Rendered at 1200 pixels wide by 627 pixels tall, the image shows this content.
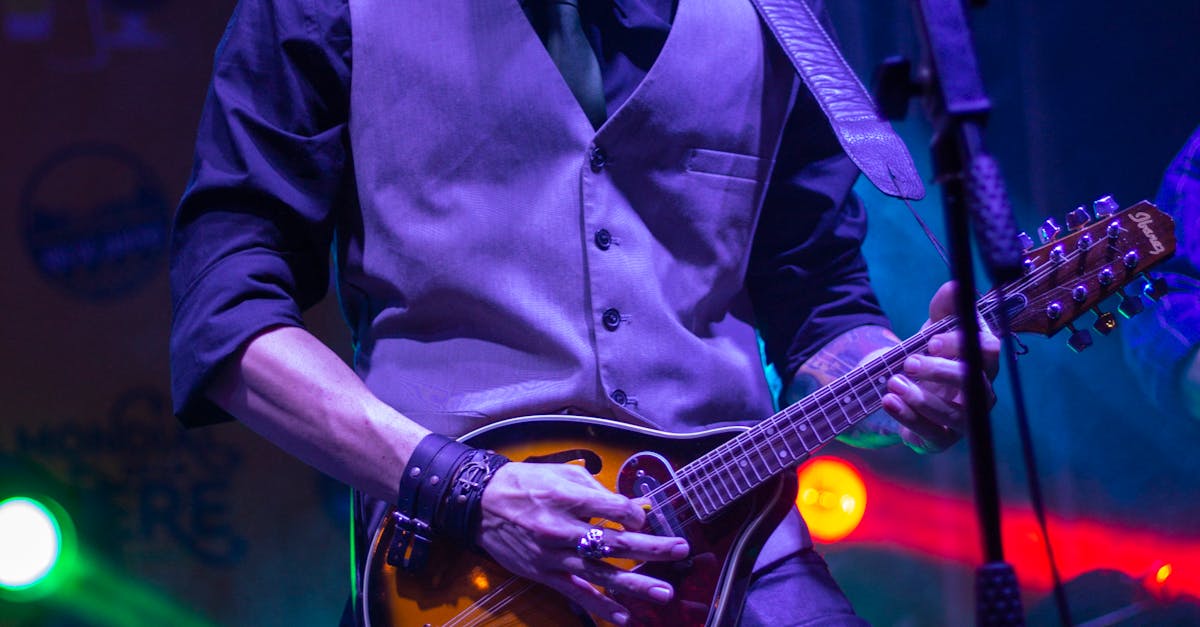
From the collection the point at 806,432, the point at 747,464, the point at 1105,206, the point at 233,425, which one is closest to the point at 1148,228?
the point at 1105,206

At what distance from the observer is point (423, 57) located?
1520 millimetres

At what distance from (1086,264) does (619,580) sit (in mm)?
839

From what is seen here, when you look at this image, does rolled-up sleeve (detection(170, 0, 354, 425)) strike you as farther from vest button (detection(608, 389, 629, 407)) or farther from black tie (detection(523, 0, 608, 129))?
vest button (detection(608, 389, 629, 407))

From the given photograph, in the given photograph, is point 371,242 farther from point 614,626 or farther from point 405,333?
point 614,626

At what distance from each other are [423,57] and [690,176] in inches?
18.1

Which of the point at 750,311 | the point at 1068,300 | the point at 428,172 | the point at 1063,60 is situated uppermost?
the point at 1063,60

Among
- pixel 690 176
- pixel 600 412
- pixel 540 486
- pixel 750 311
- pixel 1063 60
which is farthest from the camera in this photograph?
pixel 1063 60

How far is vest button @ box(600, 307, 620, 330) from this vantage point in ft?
4.91

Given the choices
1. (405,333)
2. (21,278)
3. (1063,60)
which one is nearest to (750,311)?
(405,333)

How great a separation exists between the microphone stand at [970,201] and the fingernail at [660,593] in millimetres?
513

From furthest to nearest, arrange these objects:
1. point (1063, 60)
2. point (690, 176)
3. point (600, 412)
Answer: point (1063, 60), point (690, 176), point (600, 412)

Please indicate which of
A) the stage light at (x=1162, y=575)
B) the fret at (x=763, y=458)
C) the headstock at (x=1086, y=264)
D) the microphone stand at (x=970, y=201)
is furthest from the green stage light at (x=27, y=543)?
the stage light at (x=1162, y=575)

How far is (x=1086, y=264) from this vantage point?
58.6 inches

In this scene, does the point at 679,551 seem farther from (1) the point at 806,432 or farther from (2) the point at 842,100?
(2) the point at 842,100
